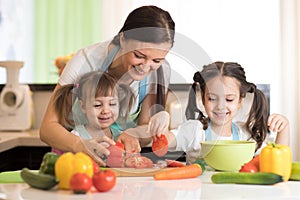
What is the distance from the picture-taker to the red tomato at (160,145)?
169 cm

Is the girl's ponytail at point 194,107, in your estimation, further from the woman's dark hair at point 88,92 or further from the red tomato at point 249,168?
the red tomato at point 249,168

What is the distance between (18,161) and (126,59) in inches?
65.2

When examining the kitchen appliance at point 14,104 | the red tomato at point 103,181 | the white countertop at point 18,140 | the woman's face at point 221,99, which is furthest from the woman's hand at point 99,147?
A: the kitchen appliance at point 14,104

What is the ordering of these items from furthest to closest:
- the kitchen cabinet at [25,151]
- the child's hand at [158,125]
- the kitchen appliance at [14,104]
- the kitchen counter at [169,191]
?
the kitchen appliance at [14,104] → the kitchen cabinet at [25,151] → the child's hand at [158,125] → the kitchen counter at [169,191]

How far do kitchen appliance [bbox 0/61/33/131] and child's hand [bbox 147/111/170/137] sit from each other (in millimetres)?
1867

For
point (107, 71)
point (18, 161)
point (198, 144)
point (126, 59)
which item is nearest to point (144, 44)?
point (126, 59)

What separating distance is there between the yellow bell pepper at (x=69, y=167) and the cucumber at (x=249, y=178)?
1.16 ft

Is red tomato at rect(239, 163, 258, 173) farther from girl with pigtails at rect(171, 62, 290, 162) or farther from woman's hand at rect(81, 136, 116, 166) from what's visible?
woman's hand at rect(81, 136, 116, 166)

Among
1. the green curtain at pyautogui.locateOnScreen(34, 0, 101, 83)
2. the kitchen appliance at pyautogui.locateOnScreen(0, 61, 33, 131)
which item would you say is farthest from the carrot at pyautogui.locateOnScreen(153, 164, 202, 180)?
the green curtain at pyautogui.locateOnScreen(34, 0, 101, 83)

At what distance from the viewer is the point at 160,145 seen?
170 centimetres

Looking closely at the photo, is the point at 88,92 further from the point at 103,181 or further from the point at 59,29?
the point at 59,29

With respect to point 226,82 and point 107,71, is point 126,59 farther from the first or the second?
point 226,82

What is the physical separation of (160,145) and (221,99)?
0.28 meters

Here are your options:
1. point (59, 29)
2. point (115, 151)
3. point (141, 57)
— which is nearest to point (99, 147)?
point (115, 151)
